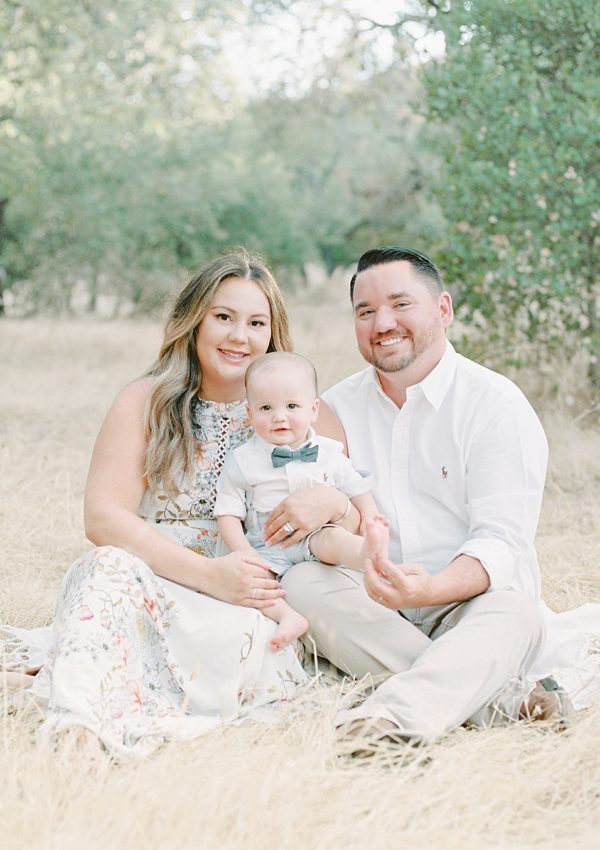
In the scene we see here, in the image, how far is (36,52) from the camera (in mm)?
13172

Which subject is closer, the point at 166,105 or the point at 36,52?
the point at 36,52

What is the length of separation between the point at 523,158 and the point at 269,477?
4.53 meters

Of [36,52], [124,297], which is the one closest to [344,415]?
[36,52]

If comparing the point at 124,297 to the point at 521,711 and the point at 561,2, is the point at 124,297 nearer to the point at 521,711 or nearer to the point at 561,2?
the point at 561,2

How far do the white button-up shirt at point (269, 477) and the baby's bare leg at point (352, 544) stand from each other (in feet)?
0.61

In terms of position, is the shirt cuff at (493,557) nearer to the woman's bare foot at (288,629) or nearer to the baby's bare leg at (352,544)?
the baby's bare leg at (352,544)

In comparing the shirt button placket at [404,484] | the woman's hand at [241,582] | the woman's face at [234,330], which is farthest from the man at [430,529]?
the woman's face at [234,330]

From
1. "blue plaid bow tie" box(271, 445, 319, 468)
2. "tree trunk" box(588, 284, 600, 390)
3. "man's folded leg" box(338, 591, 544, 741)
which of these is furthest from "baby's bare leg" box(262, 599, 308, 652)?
"tree trunk" box(588, 284, 600, 390)

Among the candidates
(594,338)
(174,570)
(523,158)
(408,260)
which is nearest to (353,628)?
(174,570)

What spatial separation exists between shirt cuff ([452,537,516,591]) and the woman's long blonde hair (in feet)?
3.27

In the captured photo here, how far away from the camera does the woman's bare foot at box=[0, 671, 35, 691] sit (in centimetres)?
347

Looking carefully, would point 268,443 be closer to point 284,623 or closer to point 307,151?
point 284,623

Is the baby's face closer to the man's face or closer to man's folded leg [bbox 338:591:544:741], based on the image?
the man's face

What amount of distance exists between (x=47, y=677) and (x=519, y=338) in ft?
18.3
